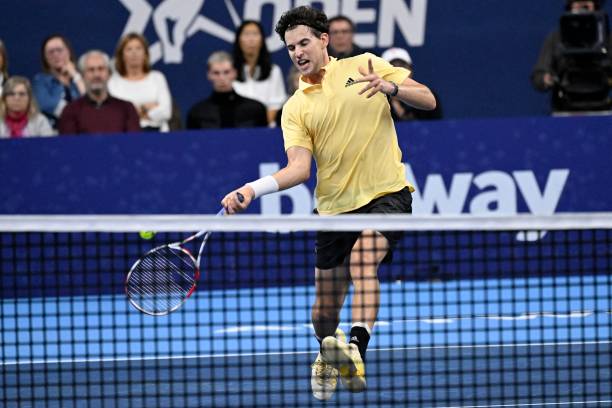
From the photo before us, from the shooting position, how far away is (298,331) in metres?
9.77

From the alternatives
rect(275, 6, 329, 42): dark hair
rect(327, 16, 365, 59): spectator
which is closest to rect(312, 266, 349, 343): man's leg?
rect(275, 6, 329, 42): dark hair

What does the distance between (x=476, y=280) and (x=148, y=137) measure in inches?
119

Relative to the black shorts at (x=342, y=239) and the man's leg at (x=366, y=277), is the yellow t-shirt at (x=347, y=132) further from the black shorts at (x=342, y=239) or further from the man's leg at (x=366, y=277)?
the man's leg at (x=366, y=277)

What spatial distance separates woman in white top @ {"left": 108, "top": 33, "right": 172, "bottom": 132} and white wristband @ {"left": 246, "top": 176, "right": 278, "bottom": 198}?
200 inches

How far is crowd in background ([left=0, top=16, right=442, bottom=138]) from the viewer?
37.3 feet

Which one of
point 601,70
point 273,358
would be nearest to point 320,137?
point 273,358

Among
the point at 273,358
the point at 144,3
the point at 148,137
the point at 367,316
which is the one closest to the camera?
the point at 367,316

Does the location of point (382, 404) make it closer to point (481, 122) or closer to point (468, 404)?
point (468, 404)

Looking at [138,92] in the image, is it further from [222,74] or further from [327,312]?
[327,312]

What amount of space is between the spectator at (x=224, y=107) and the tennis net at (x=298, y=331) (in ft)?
3.19

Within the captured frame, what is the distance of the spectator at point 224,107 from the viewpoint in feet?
37.2

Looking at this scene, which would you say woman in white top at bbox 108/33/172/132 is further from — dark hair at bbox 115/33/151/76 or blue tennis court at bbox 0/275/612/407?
blue tennis court at bbox 0/275/612/407

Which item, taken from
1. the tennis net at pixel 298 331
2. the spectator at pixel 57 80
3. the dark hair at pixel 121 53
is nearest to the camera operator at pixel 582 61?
the tennis net at pixel 298 331

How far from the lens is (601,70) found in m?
11.6
